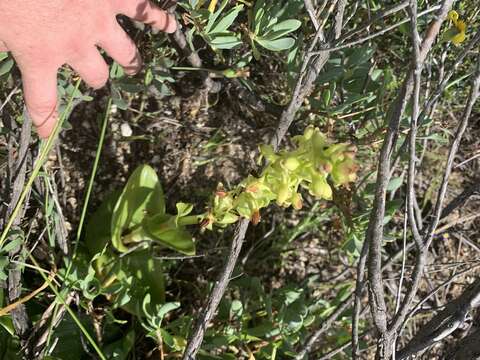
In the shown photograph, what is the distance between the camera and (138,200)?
62.9 inches

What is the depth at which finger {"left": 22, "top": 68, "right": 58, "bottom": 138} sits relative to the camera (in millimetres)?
1261

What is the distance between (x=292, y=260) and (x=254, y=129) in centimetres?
49

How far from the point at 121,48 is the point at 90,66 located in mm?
91

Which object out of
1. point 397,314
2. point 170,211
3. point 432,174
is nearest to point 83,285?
point 170,211

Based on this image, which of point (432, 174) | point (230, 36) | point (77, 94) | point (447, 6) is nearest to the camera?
point (447, 6)

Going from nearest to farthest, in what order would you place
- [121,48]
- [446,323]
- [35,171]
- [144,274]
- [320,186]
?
[320,186]
[446,323]
[35,171]
[121,48]
[144,274]

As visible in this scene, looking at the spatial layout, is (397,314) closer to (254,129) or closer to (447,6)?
(447,6)

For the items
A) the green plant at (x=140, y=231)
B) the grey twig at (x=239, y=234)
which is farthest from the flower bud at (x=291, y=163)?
the grey twig at (x=239, y=234)

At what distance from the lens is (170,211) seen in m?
1.82

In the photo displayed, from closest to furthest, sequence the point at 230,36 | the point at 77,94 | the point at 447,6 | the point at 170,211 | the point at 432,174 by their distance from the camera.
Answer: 1. the point at 447,6
2. the point at 230,36
3. the point at 77,94
4. the point at 170,211
5. the point at 432,174

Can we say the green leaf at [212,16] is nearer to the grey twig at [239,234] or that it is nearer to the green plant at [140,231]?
the grey twig at [239,234]

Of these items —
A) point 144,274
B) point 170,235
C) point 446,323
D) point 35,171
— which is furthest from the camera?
point 144,274

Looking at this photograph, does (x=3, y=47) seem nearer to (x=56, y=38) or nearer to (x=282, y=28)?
(x=56, y=38)

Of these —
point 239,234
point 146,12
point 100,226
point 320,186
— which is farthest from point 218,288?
point 146,12
